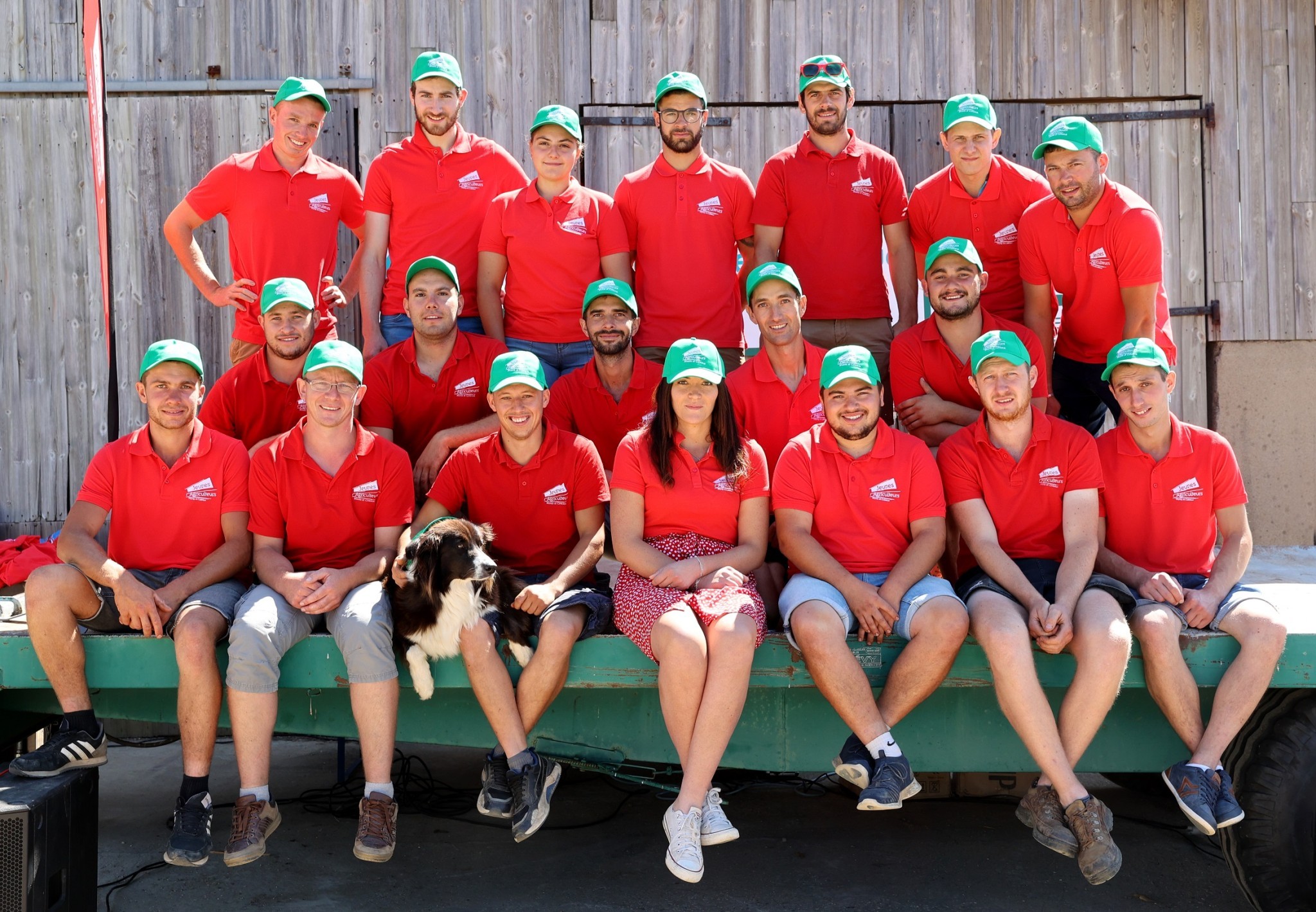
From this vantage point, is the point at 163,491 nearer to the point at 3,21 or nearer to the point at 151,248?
the point at 151,248

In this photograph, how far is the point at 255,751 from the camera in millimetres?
3789

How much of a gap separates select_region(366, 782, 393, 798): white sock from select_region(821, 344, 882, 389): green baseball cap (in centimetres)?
212

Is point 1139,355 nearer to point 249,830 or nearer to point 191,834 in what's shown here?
point 249,830

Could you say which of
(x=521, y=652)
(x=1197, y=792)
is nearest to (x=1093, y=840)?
(x=1197, y=792)

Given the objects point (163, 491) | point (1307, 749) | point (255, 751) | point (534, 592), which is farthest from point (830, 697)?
point (163, 491)

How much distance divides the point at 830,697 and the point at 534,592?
1087 mm

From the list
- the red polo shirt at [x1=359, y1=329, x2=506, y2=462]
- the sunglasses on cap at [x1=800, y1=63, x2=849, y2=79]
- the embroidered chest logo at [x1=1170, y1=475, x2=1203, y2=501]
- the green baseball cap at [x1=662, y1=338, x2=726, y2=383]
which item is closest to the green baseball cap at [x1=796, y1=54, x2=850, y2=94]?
the sunglasses on cap at [x1=800, y1=63, x2=849, y2=79]

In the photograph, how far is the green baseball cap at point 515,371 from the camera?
165 inches

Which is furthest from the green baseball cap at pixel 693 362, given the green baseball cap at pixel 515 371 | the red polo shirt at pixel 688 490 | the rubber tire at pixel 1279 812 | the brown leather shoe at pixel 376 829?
the rubber tire at pixel 1279 812

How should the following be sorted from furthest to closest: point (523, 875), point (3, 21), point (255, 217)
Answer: point (3, 21)
point (255, 217)
point (523, 875)

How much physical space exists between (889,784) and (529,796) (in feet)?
4.02

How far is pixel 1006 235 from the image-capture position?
505cm

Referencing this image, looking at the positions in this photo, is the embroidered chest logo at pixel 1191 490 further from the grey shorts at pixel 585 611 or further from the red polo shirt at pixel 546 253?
the red polo shirt at pixel 546 253

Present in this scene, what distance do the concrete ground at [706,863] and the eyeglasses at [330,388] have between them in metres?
1.94
